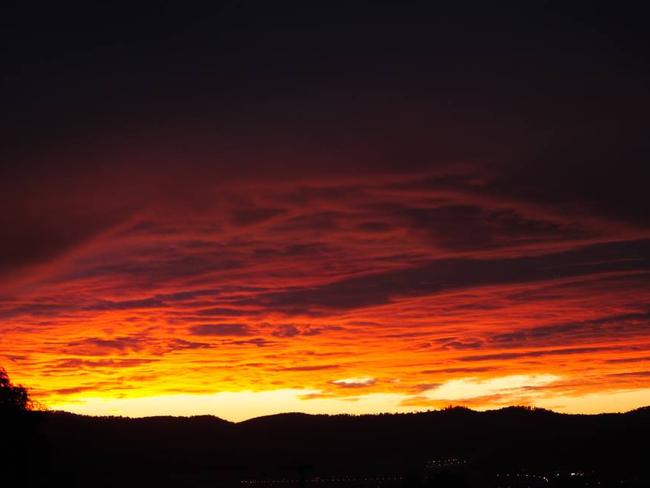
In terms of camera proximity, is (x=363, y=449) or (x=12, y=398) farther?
(x=363, y=449)

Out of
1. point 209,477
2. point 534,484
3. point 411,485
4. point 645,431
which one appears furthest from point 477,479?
point 411,485

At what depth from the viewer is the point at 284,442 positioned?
175750 millimetres

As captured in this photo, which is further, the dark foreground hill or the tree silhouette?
the dark foreground hill

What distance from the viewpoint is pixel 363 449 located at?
7190 inches

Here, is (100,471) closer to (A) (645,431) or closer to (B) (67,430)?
(B) (67,430)

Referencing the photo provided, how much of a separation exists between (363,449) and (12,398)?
470 feet

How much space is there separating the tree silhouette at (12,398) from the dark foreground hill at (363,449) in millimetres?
51496

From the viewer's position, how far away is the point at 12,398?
149 ft

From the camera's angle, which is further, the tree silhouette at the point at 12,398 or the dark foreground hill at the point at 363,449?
the dark foreground hill at the point at 363,449

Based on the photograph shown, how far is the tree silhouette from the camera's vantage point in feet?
147

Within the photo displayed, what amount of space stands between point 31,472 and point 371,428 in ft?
505

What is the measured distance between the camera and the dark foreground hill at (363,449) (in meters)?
120

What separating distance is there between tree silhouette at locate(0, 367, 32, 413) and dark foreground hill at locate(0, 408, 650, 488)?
169ft

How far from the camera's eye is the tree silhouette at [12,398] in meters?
44.8
